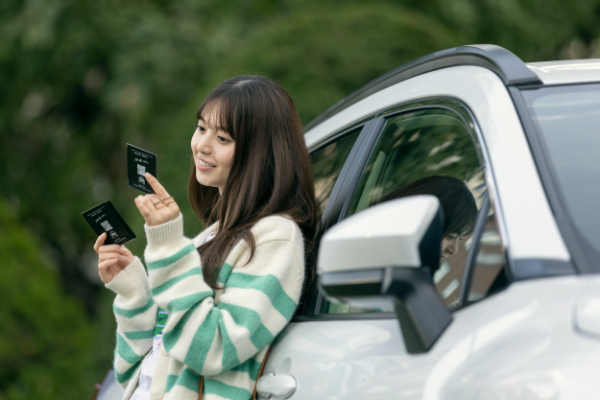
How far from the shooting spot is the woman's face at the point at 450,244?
1.43m

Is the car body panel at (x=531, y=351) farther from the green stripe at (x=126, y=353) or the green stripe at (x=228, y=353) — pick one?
the green stripe at (x=126, y=353)

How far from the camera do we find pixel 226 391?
5.41 feet

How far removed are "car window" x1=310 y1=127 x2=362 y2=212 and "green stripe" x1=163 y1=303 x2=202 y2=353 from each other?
0.60m

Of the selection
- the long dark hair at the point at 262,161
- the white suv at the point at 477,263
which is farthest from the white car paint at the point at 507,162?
the long dark hair at the point at 262,161

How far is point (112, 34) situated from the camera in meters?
6.93

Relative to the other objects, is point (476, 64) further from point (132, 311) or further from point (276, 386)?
point (132, 311)

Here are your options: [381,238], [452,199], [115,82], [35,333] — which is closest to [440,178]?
[452,199]

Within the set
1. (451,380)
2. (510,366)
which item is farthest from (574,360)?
(451,380)

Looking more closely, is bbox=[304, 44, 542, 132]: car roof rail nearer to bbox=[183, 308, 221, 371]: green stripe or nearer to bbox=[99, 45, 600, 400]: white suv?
bbox=[99, 45, 600, 400]: white suv

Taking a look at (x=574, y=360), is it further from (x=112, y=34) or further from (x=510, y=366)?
(x=112, y=34)

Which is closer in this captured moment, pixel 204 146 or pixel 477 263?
pixel 477 263

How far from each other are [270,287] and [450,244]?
0.46 meters

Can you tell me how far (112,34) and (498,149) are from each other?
631 centimetres

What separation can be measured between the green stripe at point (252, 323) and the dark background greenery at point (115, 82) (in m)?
2.70
